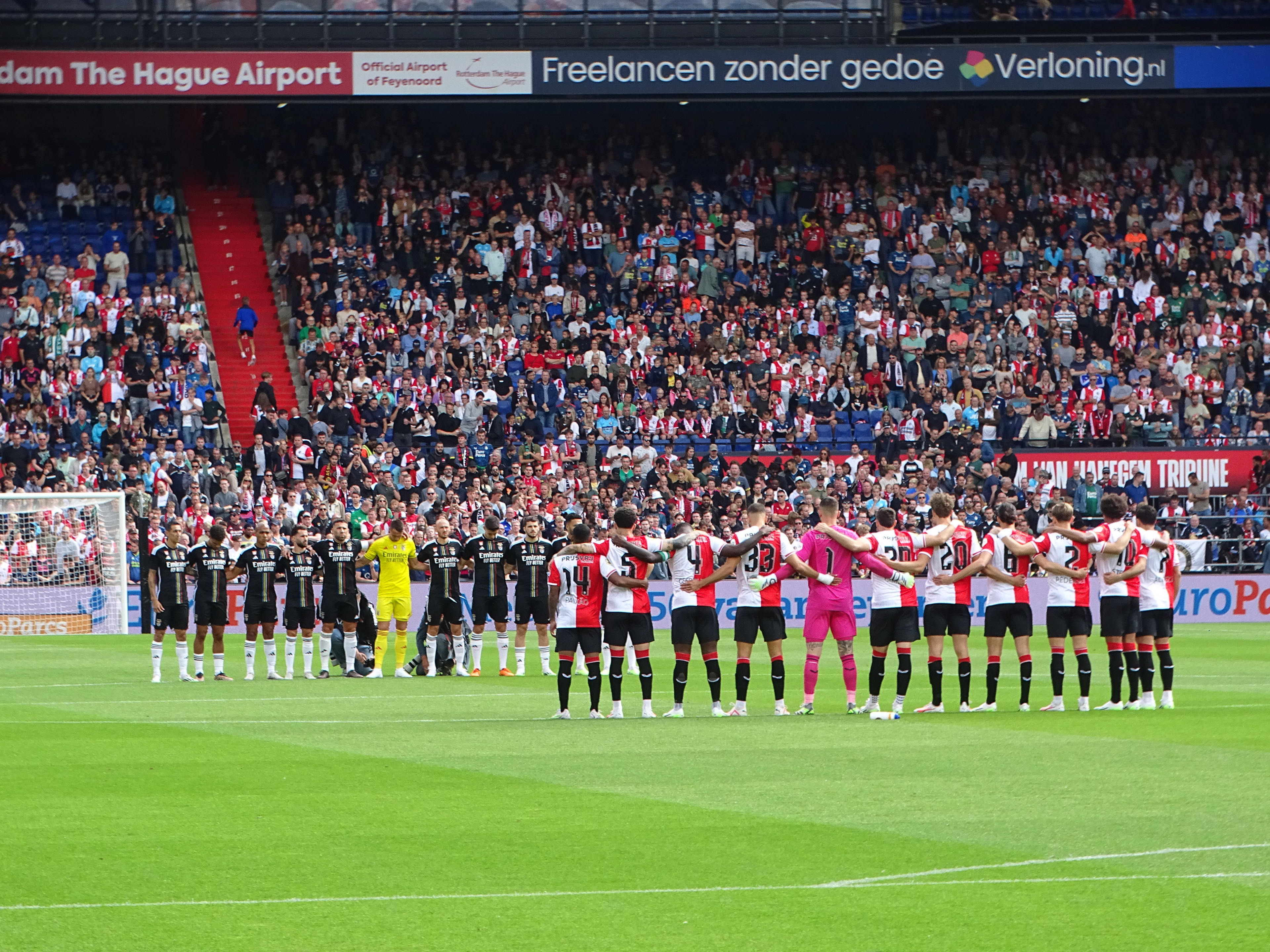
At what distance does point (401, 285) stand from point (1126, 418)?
16.0m

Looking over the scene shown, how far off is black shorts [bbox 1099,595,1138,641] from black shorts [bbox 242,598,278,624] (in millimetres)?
10777

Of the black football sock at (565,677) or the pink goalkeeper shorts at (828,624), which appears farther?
the pink goalkeeper shorts at (828,624)

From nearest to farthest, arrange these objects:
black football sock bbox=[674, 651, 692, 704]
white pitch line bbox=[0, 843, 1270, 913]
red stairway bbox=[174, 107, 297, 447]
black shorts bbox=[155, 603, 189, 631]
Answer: white pitch line bbox=[0, 843, 1270, 913] < black football sock bbox=[674, 651, 692, 704] < black shorts bbox=[155, 603, 189, 631] < red stairway bbox=[174, 107, 297, 447]

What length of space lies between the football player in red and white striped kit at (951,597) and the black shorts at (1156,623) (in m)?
1.82

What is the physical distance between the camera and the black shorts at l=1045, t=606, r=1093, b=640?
60.3 ft

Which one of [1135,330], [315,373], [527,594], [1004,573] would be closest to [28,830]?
[1004,573]

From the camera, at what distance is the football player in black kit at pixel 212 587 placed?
910 inches

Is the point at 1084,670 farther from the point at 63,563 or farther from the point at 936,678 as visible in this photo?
the point at 63,563

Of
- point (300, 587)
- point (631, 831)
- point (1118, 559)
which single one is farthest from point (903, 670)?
point (300, 587)

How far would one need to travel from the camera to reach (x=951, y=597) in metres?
18.0

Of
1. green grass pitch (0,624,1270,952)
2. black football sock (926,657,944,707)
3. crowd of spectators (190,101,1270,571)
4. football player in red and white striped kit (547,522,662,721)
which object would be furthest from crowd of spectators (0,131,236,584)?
black football sock (926,657,944,707)

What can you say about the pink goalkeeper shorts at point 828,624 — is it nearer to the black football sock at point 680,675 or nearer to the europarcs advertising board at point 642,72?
the black football sock at point 680,675

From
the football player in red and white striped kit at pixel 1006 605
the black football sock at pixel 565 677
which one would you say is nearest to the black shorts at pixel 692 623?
the black football sock at pixel 565 677

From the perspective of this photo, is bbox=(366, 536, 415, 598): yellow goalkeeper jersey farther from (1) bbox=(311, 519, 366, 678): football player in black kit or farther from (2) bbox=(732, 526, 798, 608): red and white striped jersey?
(2) bbox=(732, 526, 798, 608): red and white striped jersey
